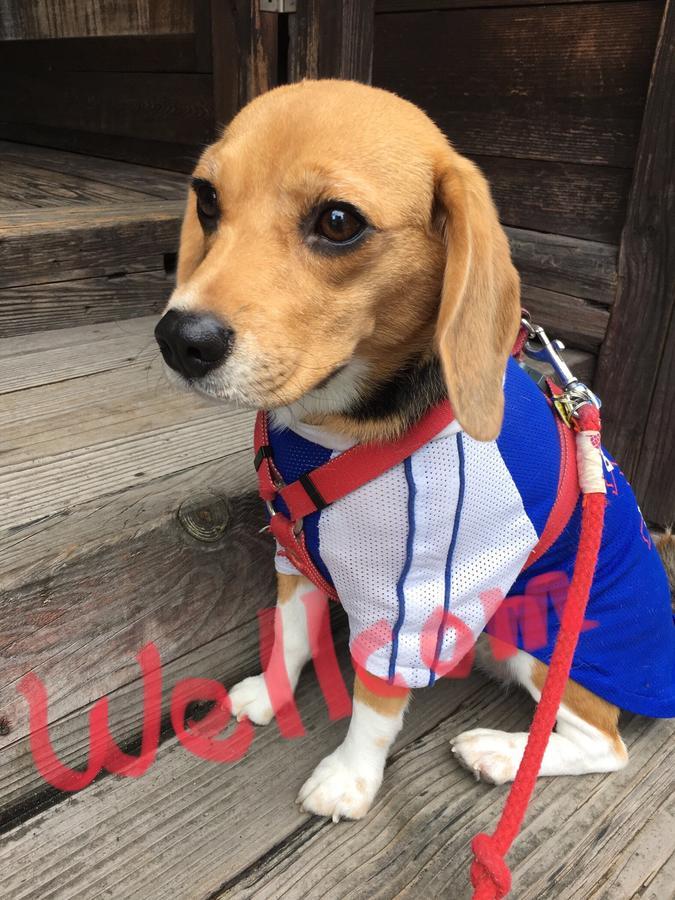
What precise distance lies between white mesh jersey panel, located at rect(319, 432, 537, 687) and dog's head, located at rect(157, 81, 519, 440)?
0.13 m

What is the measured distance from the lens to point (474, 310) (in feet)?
3.87

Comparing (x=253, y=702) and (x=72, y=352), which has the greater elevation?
(x=72, y=352)

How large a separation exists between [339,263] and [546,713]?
33.0 inches

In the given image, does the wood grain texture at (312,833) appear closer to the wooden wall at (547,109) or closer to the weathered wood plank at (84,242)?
the wooden wall at (547,109)

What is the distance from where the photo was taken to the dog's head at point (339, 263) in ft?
3.68

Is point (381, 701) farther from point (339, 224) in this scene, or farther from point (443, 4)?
point (443, 4)

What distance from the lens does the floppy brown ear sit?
1.17 meters

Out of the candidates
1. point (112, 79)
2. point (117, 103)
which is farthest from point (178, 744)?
point (112, 79)

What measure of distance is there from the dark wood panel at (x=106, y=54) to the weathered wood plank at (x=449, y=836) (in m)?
3.18

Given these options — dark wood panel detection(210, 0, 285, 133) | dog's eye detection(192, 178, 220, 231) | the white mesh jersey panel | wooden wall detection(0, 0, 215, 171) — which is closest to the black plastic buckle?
the white mesh jersey panel

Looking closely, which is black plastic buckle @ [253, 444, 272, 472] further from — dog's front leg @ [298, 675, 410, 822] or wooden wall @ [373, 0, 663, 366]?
wooden wall @ [373, 0, 663, 366]

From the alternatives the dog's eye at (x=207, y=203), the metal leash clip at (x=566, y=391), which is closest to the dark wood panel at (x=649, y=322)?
the metal leash clip at (x=566, y=391)

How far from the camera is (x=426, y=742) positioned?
5.40 ft

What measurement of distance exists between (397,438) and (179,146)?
297 cm
